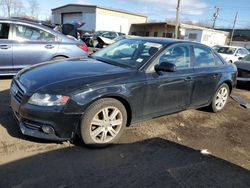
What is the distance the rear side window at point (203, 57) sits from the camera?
213 inches

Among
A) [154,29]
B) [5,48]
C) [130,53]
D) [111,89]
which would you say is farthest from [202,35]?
[111,89]

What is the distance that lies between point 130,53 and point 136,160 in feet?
6.41

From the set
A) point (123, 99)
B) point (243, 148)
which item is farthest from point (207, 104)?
point (123, 99)

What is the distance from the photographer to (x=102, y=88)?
12.5ft

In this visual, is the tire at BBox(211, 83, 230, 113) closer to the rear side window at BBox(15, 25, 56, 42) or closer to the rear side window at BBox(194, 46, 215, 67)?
the rear side window at BBox(194, 46, 215, 67)

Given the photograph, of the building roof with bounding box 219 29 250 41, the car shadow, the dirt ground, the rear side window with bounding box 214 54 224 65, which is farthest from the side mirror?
the building roof with bounding box 219 29 250 41

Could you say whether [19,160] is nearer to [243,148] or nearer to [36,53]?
[243,148]

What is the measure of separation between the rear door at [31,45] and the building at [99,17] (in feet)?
122

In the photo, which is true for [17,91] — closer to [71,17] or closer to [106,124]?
[106,124]

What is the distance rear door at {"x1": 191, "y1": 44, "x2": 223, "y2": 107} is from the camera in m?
5.33

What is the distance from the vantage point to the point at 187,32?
42.2m

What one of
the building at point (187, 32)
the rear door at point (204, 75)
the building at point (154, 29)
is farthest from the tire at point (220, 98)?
the building at point (154, 29)

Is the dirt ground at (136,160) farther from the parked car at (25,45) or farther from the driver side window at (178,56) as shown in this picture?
the parked car at (25,45)

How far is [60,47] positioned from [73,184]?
5.07 m
